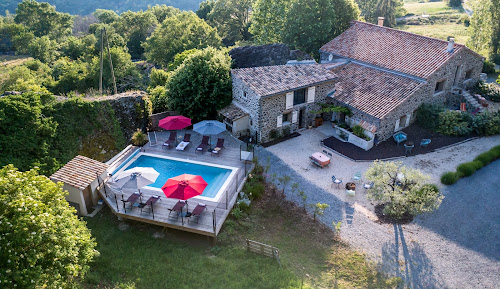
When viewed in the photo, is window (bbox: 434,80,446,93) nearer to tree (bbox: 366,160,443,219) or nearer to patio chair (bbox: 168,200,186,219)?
tree (bbox: 366,160,443,219)

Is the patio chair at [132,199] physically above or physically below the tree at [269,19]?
below

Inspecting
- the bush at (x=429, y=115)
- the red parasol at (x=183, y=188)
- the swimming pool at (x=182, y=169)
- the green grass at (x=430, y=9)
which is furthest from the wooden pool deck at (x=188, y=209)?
the green grass at (x=430, y=9)

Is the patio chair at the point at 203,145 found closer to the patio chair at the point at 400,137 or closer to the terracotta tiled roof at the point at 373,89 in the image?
the terracotta tiled roof at the point at 373,89

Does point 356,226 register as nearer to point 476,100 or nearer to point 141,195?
point 141,195

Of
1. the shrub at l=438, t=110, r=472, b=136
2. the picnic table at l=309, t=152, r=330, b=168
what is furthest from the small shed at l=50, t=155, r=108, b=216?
the shrub at l=438, t=110, r=472, b=136

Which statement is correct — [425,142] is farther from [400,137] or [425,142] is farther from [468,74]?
[468,74]

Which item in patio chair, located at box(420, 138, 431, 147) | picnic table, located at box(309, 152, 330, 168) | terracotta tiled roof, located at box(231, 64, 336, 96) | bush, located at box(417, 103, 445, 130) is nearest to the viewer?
picnic table, located at box(309, 152, 330, 168)
